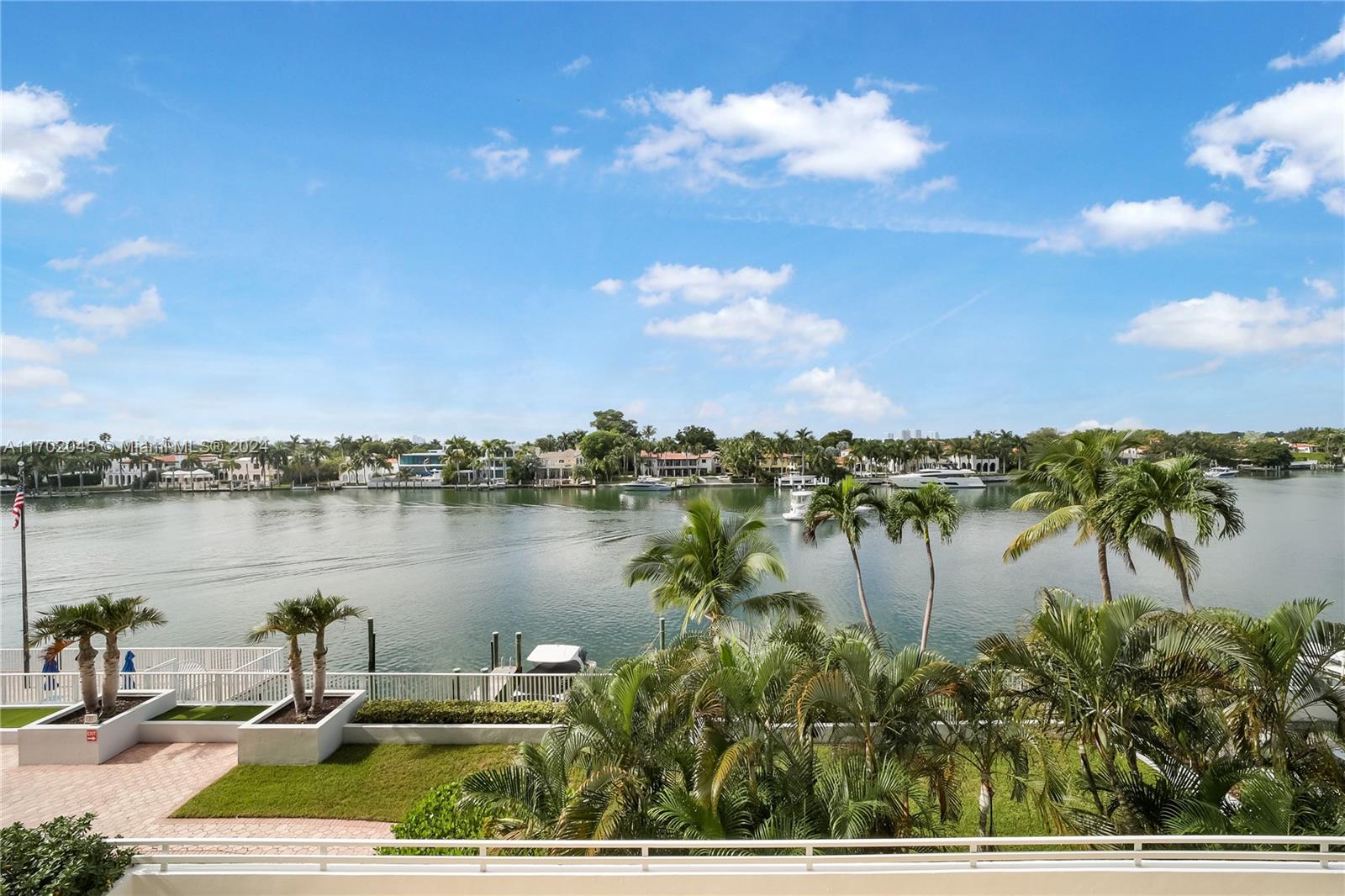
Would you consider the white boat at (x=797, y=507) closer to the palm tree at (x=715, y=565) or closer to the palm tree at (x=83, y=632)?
the palm tree at (x=715, y=565)

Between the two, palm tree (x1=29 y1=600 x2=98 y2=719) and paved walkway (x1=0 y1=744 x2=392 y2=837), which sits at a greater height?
palm tree (x1=29 y1=600 x2=98 y2=719)

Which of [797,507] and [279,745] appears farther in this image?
[797,507]

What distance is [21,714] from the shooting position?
1267 centimetres

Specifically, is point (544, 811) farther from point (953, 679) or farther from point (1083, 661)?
point (1083, 661)

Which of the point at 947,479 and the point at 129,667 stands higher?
the point at 947,479

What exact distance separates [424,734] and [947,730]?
8.51 m

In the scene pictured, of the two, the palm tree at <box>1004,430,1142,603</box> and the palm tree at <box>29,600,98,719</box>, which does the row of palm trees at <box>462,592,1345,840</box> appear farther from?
the palm tree at <box>29,600,98,719</box>

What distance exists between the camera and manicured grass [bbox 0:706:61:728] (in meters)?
12.2

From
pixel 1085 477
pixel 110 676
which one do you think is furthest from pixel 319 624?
pixel 1085 477

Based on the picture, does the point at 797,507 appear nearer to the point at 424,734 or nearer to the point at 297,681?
the point at 424,734

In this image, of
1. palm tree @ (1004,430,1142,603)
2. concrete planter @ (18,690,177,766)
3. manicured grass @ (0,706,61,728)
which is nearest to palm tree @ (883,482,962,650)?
palm tree @ (1004,430,1142,603)

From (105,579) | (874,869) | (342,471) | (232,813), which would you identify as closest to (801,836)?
(874,869)

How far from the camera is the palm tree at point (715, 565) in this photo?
13.1m

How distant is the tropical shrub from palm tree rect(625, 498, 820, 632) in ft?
30.9
